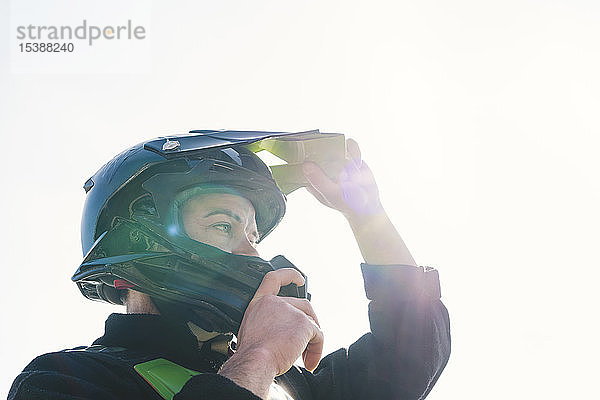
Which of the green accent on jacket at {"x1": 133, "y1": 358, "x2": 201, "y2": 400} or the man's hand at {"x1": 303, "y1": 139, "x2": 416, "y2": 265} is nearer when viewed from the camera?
the green accent on jacket at {"x1": 133, "y1": 358, "x2": 201, "y2": 400}

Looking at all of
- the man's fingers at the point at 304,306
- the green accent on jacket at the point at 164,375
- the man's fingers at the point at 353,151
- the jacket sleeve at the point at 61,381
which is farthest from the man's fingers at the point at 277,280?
the man's fingers at the point at 353,151

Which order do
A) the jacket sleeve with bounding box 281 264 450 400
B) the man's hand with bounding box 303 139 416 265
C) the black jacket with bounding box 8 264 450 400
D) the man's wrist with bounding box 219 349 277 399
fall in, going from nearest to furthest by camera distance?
the man's wrist with bounding box 219 349 277 399, the black jacket with bounding box 8 264 450 400, the jacket sleeve with bounding box 281 264 450 400, the man's hand with bounding box 303 139 416 265

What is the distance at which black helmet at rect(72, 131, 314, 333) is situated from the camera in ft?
9.98

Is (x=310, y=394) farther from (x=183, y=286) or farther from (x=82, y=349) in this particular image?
(x=82, y=349)

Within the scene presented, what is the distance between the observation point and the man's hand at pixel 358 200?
379 cm

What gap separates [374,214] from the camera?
388cm

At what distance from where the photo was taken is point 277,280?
290 cm

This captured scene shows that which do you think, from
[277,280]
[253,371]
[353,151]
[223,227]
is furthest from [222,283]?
[353,151]

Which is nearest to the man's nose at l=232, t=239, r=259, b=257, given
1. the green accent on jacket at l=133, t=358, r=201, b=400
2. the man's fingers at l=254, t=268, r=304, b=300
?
the man's fingers at l=254, t=268, r=304, b=300

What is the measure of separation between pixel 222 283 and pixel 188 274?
6.6 inches

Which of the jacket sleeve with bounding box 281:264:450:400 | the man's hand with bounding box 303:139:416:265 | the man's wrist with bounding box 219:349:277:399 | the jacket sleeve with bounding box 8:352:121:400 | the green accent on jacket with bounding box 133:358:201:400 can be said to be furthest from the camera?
the man's hand with bounding box 303:139:416:265

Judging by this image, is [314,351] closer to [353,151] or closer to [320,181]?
[320,181]

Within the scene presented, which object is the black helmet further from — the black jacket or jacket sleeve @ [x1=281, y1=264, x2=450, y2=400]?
jacket sleeve @ [x1=281, y1=264, x2=450, y2=400]

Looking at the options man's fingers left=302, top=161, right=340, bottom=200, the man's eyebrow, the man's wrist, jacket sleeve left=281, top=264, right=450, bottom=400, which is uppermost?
man's fingers left=302, top=161, right=340, bottom=200
